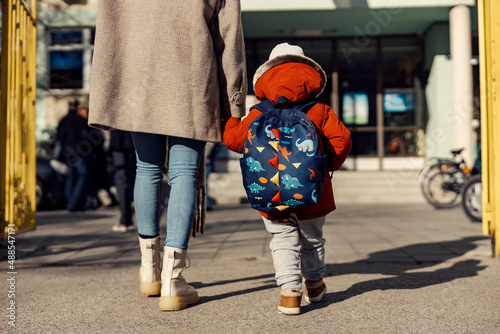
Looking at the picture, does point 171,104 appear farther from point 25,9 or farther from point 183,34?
point 25,9

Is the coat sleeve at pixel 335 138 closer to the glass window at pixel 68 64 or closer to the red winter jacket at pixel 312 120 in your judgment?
the red winter jacket at pixel 312 120

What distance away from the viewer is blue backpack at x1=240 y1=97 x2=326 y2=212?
96.3 inches

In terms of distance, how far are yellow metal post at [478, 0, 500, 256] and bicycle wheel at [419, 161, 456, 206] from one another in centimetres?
573

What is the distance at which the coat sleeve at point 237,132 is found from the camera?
2.65 m

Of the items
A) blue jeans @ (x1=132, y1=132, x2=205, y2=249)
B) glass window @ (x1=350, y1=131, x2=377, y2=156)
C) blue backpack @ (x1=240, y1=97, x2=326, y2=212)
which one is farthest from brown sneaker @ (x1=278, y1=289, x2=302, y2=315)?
glass window @ (x1=350, y1=131, x2=377, y2=156)

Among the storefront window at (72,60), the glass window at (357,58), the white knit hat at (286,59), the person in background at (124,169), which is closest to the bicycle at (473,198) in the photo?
the person in background at (124,169)

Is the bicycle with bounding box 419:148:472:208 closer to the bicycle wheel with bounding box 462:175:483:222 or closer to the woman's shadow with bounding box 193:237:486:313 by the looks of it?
the bicycle wheel with bounding box 462:175:483:222

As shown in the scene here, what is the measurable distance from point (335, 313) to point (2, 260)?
2.54 meters

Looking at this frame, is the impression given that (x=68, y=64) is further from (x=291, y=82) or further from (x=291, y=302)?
(x=291, y=302)

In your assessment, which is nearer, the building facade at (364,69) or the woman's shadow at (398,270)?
the woman's shadow at (398,270)

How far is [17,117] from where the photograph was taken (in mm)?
4578

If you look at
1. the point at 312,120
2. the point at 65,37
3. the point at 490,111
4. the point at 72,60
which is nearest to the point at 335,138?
the point at 312,120

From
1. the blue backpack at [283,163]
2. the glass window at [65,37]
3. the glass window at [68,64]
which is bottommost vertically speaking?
the blue backpack at [283,163]

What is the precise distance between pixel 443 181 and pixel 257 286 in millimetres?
6970
